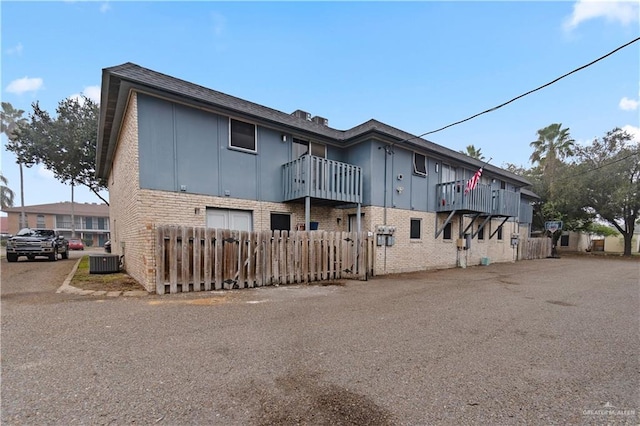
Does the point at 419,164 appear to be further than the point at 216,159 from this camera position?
Yes

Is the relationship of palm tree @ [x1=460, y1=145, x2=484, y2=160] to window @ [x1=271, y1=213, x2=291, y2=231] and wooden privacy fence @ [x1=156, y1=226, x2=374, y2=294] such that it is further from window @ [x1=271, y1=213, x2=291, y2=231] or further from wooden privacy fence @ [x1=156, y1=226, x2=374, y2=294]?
window @ [x1=271, y1=213, x2=291, y2=231]

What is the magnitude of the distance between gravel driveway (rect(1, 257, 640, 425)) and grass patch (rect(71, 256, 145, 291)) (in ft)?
3.29

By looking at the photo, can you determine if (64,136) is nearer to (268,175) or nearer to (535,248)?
(268,175)

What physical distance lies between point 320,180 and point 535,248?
67.7ft

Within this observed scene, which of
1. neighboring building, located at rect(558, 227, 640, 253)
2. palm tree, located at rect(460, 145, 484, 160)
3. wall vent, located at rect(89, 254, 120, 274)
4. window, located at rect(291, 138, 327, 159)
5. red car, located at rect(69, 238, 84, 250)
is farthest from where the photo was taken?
neighboring building, located at rect(558, 227, 640, 253)

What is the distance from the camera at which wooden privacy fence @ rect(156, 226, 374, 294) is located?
22.2 feet

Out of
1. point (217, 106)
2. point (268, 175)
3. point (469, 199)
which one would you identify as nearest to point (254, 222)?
point (268, 175)

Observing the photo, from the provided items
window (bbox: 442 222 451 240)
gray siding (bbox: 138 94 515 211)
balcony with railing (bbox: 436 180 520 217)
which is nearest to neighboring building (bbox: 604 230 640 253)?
balcony with railing (bbox: 436 180 520 217)

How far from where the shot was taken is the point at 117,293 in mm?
6676

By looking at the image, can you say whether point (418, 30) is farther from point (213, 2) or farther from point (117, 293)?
point (117, 293)

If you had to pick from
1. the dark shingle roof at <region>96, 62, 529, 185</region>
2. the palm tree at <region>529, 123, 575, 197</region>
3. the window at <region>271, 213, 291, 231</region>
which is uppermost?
the palm tree at <region>529, 123, 575, 197</region>

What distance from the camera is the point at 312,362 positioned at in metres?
3.33

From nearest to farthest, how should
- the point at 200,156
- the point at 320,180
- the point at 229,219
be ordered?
the point at 200,156, the point at 229,219, the point at 320,180

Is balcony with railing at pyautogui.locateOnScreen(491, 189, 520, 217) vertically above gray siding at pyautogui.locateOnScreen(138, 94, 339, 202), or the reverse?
gray siding at pyautogui.locateOnScreen(138, 94, 339, 202)
